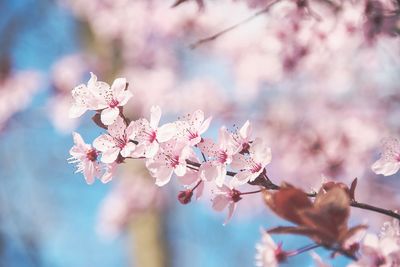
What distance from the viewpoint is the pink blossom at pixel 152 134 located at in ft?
3.40

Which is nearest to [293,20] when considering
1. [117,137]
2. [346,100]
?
[117,137]

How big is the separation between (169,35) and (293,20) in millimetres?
2393

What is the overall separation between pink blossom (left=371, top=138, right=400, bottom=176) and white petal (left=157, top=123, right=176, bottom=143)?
1.29ft

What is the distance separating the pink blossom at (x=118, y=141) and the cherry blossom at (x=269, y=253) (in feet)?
0.94

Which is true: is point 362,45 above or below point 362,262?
below

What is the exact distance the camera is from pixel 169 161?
104 cm

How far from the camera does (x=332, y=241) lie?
824 mm

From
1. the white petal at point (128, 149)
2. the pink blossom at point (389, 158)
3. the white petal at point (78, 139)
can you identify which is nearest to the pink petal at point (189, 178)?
the white petal at point (128, 149)

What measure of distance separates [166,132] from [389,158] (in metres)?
0.43

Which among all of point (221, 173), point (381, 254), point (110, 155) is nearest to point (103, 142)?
point (110, 155)

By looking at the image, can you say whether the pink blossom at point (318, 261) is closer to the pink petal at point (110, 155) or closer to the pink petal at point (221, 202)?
the pink petal at point (221, 202)

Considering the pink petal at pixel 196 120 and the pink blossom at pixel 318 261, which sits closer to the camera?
the pink blossom at pixel 318 261

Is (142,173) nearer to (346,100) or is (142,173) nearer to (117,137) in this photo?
(346,100)

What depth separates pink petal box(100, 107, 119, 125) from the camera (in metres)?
1.06
